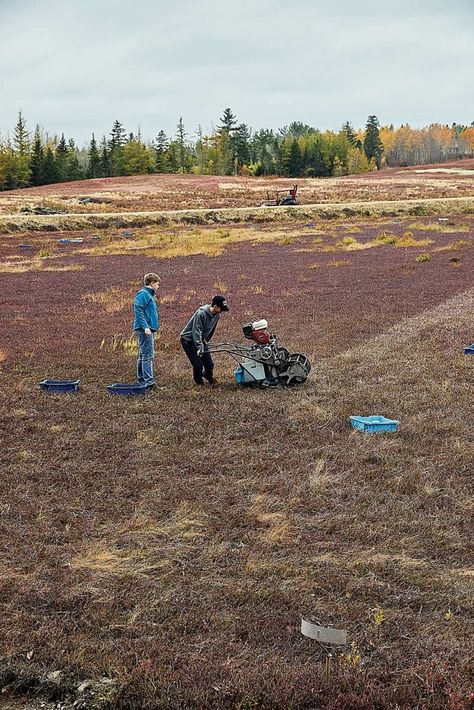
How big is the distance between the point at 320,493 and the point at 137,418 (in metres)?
3.60

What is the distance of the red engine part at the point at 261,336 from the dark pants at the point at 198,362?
95 cm

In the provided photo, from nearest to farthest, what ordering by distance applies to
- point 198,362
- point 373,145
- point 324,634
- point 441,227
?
point 324,634, point 198,362, point 441,227, point 373,145

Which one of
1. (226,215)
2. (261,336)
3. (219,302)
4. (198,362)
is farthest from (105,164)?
(219,302)

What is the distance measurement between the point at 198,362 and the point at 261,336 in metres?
1.13

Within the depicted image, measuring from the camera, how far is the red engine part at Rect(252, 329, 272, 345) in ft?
37.1

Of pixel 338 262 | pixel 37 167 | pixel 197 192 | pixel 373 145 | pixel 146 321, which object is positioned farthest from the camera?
pixel 373 145

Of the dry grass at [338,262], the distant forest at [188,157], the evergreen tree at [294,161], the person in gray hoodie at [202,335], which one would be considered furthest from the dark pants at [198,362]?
the evergreen tree at [294,161]

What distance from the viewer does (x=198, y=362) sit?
11.7 metres

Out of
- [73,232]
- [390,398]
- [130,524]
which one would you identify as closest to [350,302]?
[390,398]

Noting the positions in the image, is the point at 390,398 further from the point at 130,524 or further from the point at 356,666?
the point at 356,666

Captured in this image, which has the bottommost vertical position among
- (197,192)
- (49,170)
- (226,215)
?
(226,215)

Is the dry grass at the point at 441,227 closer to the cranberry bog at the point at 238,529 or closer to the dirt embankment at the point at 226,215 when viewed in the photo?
the dirt embankment at the point at 226,215

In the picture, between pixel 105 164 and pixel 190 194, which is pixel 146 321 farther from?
pixel 105 164

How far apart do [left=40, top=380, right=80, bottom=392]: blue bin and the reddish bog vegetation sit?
48.9m
